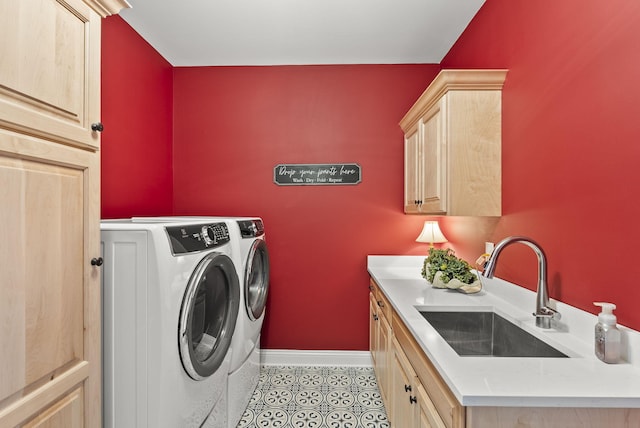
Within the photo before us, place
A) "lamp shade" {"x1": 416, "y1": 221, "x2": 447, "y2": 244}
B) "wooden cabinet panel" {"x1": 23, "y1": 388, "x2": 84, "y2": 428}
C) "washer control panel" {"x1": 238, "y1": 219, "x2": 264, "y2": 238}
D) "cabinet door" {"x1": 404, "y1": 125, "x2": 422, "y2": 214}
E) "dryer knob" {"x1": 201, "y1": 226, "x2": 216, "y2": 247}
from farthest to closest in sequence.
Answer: "lamp shade" {"x1": 416, "y1": 221, "x2": 447, "y2": 244}, "cabinet door" {"x1": 404, "y1": 125, "x2": 422, "y2": 214}, "washer control panel" {"x1": 238, "y1": 219, "x2": 264, "y2": 238}, "dryer knob" {"x1": 201, "y1": 226, "x2": 216, "y2": 247}, "wooden cabinet panel" {"x1": 23, "y1": 388, "x2": 84, "y2": 428}

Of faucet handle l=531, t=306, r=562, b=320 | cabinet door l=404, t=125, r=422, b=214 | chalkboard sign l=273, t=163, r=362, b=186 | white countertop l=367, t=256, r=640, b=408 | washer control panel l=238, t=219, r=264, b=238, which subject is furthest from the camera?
chalkboard sign l=273, t=163, r=362, b=186

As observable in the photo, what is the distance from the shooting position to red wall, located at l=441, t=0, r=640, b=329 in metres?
1.14

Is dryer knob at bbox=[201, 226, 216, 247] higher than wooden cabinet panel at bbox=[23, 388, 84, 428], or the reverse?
dryer knob at bbox=[201, 226, 216, 247]

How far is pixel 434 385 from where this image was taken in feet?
3.77

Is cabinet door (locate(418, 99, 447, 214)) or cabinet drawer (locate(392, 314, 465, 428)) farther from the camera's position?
cabinet door (locate(418, 99, 447, 214))

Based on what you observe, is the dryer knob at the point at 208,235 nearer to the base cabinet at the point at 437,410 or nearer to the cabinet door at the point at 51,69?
the cabinet door at the point at 51,69

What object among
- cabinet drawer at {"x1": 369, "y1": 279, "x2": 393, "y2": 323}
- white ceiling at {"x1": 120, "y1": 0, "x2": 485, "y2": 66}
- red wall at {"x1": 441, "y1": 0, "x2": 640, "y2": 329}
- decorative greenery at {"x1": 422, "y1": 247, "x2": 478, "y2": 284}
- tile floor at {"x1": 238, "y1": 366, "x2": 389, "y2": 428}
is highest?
white ceiling at {"x1": 120, "y1": 0, "x2": 485, "y2": 66}

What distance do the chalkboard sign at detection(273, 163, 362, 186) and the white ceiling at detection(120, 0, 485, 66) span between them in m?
0.87

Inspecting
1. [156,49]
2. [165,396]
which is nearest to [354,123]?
[156,49]

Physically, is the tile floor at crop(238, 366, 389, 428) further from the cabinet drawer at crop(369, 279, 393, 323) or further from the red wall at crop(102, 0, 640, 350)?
the cabinet drawer at crop(369, 279, 393, 323)

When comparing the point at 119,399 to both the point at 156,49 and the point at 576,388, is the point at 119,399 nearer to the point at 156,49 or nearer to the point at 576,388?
the point at 576,388

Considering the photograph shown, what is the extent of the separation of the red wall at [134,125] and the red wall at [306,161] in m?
0.19

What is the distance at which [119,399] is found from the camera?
1.35 m

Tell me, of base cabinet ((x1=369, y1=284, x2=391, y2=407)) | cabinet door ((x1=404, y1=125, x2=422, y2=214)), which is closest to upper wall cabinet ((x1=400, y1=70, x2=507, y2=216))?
cabinet door ((x1=404, y1=125, x2=422, y2=214))
